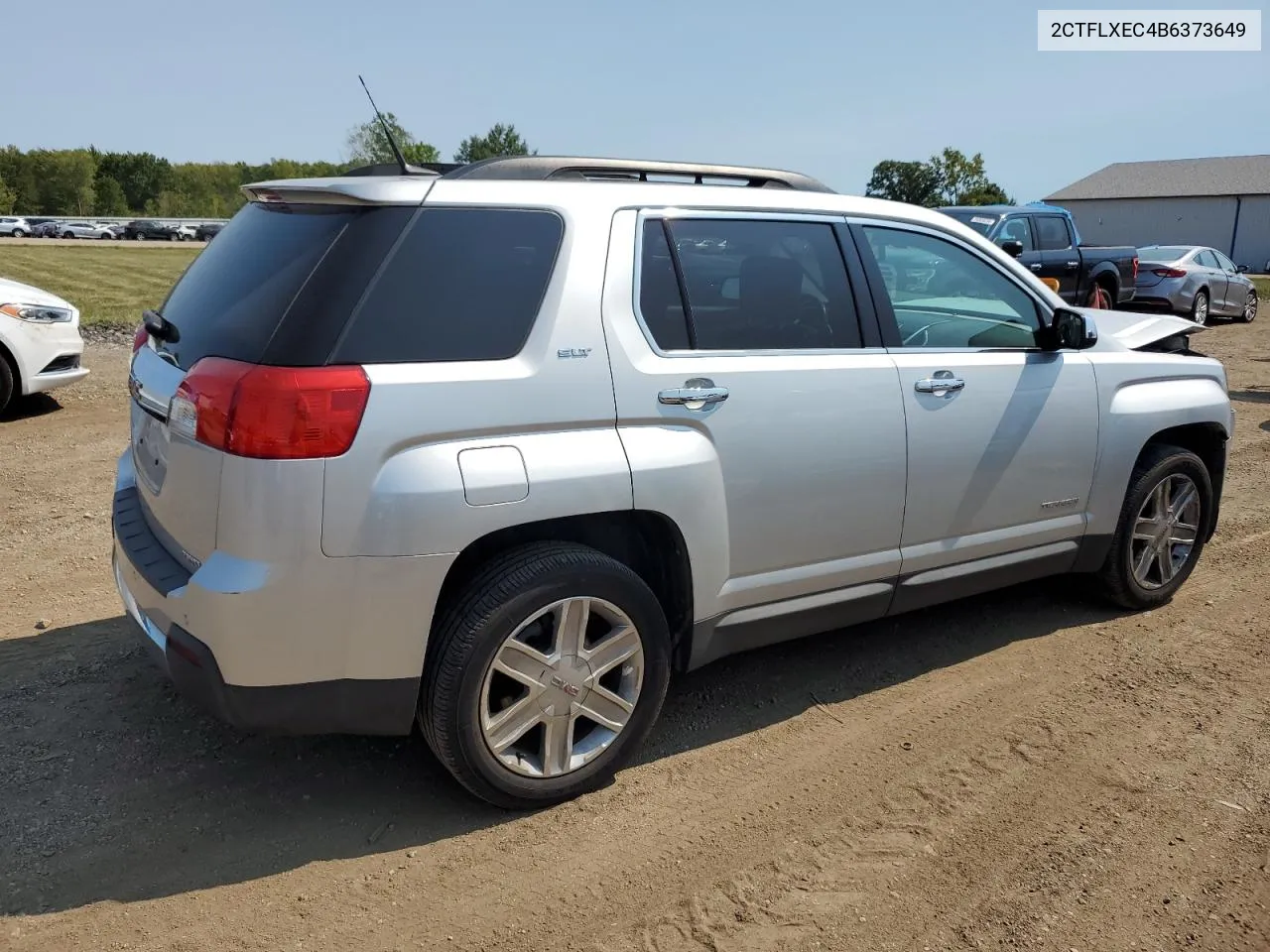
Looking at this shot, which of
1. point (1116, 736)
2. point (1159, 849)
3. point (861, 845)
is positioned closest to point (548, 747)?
point (861, 845)

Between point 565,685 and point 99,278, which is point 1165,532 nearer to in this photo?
point 565,685

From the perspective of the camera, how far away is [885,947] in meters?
2.74

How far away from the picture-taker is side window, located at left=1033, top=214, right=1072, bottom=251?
15172 millimetres

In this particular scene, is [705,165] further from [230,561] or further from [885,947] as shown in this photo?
[885,947]

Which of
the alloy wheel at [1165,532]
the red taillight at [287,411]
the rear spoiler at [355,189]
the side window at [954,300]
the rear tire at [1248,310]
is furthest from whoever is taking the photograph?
the rear tire at [1248,310]

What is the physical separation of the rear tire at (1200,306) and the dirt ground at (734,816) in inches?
642

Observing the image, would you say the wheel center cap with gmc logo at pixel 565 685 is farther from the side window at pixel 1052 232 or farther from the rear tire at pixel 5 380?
the side window at pixel 1052 232

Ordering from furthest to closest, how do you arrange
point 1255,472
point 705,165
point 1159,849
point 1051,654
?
point 1255,472, point 1051,654, point 705,165, point 1159,849

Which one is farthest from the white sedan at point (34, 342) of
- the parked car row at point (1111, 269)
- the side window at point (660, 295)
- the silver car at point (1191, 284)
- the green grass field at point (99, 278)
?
the silver car at point (1191, 284)

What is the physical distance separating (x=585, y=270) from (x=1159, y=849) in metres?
2.49

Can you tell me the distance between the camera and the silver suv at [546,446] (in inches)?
111

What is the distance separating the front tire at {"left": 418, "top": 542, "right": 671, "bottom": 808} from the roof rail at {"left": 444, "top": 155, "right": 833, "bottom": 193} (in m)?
1.20

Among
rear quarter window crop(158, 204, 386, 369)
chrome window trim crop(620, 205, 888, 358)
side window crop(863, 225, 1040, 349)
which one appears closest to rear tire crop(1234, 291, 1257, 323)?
side window crop(863, 225, 1040, 349)

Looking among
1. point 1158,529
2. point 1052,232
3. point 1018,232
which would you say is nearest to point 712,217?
point 1158,529
